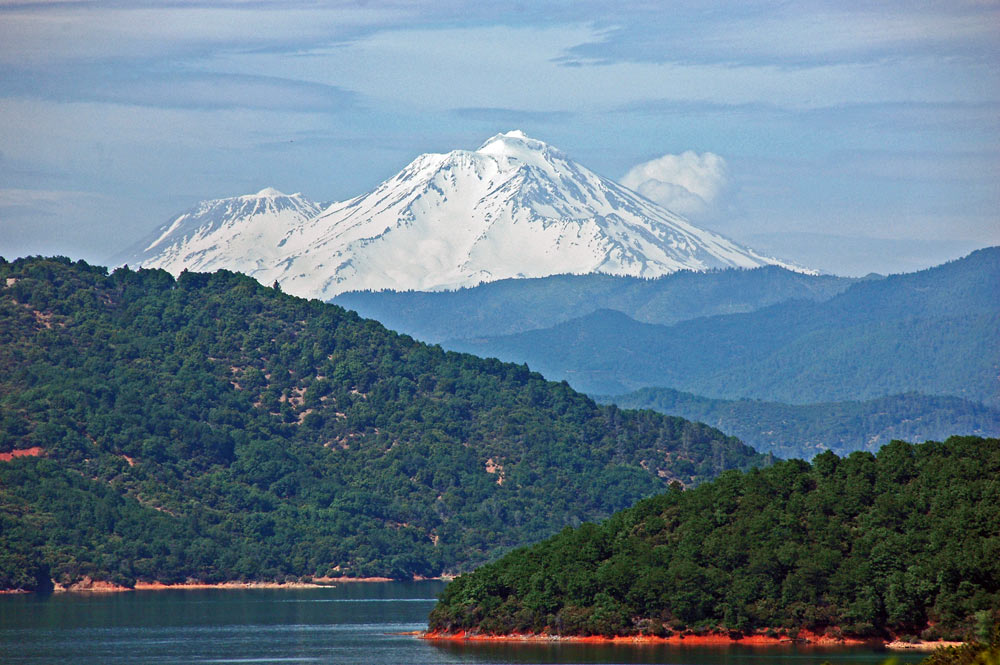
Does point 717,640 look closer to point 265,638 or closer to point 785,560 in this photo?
Result: point 785,560

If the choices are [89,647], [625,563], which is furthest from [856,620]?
[89,647]

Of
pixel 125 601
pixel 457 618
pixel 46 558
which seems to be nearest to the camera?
pixel 457 618

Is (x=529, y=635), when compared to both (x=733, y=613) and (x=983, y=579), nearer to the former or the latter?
(x=733, y=613)

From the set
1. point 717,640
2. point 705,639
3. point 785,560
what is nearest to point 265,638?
point 705,639

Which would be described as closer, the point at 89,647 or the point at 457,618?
the point at 89,647

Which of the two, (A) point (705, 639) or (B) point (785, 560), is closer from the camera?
(B) point (785, 560)

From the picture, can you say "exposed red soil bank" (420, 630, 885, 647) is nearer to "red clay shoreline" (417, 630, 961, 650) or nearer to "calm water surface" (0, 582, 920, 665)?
"red clay shoreline" (417, 630, 961, 650)
